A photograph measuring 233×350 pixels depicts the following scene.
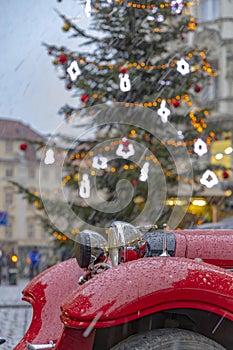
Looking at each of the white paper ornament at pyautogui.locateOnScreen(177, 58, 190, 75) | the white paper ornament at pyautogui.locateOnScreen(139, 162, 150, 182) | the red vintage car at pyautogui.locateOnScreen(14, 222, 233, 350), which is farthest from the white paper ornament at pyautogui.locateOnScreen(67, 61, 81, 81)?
the red vintage car at pyautogui.locateOnScreen(14, 222, 233, 350)

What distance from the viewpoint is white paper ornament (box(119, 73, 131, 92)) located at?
9.99m

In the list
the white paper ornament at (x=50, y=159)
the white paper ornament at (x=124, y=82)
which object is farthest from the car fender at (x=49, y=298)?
the white paper ornament at (x=50, y=159)

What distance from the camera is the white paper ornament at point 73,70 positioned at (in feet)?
34.2

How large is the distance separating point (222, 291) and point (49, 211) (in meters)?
8.38

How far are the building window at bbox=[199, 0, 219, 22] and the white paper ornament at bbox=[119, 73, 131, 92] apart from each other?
18.5 metres

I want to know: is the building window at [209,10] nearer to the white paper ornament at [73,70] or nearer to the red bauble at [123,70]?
the white paper ornament at [73,70]

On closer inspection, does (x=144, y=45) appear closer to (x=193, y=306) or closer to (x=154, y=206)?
(x=154, y=206)

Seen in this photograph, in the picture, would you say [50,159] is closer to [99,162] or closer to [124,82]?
[99,162]

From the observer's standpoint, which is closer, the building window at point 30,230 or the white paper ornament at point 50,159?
the white paper ornament at point 50,159

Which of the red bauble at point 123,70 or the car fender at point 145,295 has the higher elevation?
the red bauble at point 123,70

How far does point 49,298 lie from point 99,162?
603 centimetres

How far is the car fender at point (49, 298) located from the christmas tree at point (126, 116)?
17.2 ft

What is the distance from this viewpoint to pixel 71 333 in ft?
11.1

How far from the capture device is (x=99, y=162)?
423 inches
